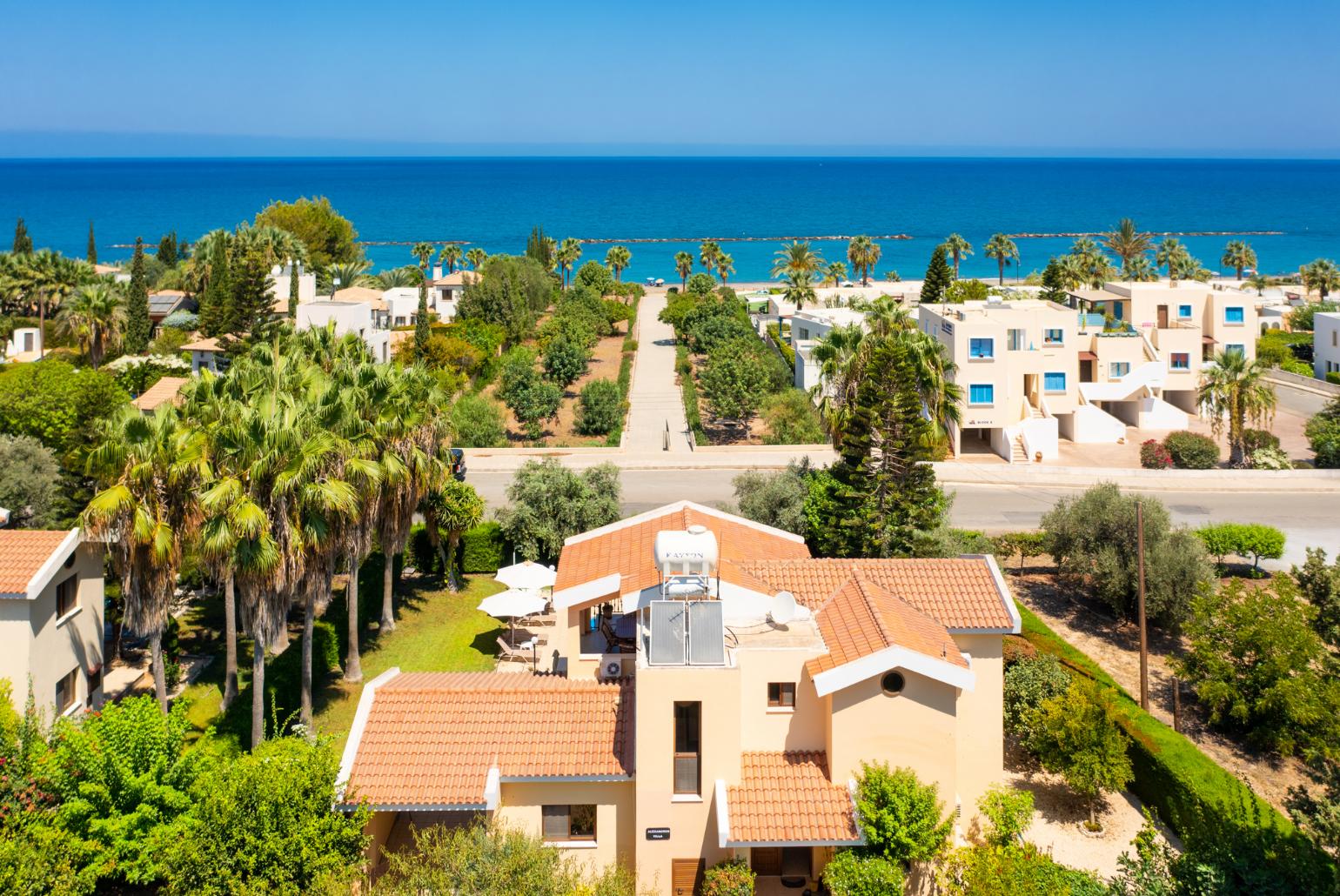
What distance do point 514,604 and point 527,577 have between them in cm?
126

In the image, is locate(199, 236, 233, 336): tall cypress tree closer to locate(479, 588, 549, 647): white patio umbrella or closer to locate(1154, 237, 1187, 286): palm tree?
locate(479, 588, 549, 647): white patio umbrella

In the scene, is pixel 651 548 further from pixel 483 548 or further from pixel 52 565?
pixel 483 548

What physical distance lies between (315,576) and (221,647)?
793cm

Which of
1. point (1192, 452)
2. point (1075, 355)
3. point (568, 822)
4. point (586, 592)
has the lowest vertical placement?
point (568, 822)

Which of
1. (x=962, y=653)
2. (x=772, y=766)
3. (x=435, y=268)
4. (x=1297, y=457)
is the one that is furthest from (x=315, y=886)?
(x=435, y=268)

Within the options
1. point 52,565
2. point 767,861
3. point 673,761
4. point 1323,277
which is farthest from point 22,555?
point 1323,277

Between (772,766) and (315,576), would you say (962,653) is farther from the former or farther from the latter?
(315,576)

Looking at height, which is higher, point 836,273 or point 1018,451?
point 836,273

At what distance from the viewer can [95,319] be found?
6041 centimetres

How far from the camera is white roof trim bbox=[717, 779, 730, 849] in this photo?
16.8 meters

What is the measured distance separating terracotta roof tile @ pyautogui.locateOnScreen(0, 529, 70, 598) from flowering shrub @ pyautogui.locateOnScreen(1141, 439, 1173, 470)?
4159cm

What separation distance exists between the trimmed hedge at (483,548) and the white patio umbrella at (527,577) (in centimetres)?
417

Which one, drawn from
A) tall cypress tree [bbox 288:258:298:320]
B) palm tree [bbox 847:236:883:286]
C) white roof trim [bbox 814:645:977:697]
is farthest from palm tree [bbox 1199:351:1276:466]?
palm tree [bbox 847:236:883:286]

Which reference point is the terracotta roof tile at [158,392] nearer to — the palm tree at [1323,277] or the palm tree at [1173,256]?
the palm tree at [1173,256]
